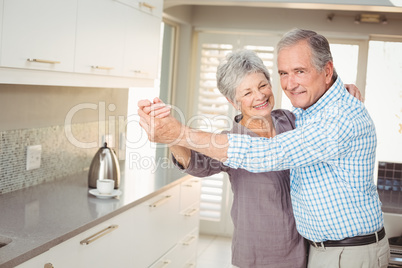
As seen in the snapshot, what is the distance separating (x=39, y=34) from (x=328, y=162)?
1332mm

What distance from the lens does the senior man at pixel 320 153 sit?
1493 mm

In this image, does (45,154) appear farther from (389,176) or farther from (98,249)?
(389,176)

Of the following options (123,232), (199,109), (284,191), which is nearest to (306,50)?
(284,191)

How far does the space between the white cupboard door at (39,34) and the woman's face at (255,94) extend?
904 mm

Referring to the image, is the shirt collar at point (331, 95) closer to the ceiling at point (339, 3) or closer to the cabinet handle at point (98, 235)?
the cabinet handle at point (98, 235)

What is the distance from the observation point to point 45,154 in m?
2.97

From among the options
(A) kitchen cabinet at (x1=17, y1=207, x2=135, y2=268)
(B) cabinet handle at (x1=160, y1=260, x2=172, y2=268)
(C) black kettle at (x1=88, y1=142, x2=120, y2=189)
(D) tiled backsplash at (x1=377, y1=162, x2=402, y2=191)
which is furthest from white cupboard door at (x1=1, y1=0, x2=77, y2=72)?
(D) tiled backsplash at (x1=377, y1=162, x2=402, y2=191)

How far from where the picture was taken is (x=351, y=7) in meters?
3.71

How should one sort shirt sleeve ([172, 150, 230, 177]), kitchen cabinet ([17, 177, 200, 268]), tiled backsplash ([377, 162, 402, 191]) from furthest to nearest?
tiled backsplash ([377, 162, 402, 191])
kitchen cabinet ([17, 177, 200, 268])
shirt sleeve ([172, 150, 230, 177])

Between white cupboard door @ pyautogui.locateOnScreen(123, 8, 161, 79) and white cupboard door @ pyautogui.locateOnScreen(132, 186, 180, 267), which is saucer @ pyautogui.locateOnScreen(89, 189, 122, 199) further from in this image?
white cupboard door @ pyautogui.locateOnScreen(123, 8, 161, 79)

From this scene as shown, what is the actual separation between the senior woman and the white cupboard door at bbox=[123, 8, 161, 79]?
1.29 meters

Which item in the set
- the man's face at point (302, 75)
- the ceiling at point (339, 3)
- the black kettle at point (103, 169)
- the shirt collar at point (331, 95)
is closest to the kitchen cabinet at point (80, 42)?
the black kettle at point (103, 169)

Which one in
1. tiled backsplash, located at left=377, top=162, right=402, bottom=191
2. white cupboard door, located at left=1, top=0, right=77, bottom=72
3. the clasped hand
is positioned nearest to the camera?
the clasped hand

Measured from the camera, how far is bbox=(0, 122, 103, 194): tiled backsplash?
8.63 ft
